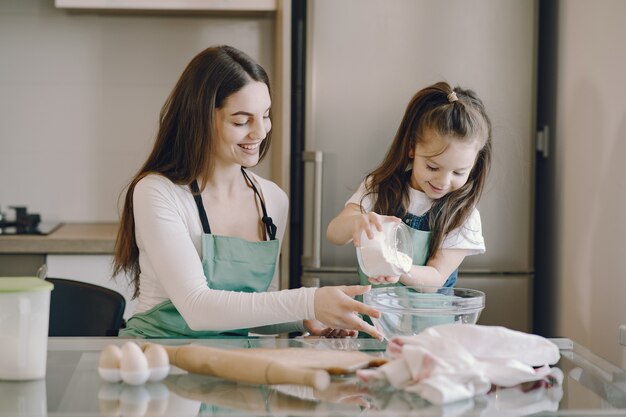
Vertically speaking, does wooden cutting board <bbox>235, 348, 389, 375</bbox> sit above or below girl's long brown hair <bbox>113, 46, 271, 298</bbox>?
below

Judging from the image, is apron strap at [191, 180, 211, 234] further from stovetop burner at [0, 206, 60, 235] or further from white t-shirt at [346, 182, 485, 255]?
stovetop burner at [0, 206, 60, 235]

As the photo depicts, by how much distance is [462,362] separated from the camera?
3.81 ft

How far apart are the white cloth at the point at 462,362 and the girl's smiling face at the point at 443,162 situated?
2.52 feet

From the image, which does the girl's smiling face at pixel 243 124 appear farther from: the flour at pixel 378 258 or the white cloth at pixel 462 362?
the white cloth at pixel 462 362

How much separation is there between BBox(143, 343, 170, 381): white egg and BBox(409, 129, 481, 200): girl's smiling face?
942 mm

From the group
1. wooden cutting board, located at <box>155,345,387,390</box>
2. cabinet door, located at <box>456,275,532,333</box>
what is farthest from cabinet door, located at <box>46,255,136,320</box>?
wooden cutting board, located at <box>155,345,387,390</box>

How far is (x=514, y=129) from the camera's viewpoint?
2883mm

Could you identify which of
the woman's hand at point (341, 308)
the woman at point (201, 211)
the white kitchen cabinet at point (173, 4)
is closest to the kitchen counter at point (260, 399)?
the woman's hand at point (341, 308)

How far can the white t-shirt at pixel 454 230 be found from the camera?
2.12 meters

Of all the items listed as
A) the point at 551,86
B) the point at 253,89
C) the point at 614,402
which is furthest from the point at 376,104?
the point at 614,402

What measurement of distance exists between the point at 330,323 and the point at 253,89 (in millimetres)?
548

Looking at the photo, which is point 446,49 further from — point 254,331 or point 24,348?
point 24,348

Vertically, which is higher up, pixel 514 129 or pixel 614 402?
pixel 514 129

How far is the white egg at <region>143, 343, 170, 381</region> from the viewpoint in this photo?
1.20m
